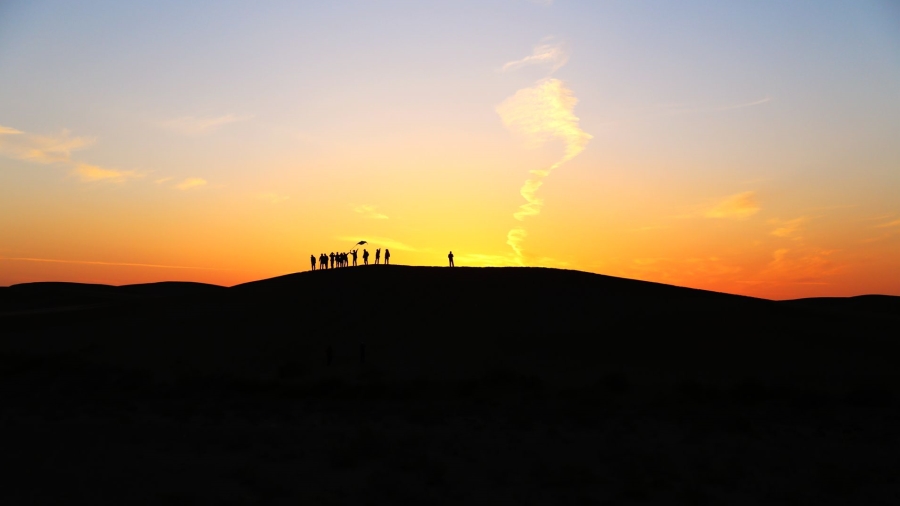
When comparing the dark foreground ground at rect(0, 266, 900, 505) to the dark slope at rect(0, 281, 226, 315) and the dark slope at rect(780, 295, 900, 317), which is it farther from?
the dark slope at rect(780, 295, 900, 317)

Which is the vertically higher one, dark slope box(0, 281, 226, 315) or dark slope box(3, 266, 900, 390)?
dark slope box(0, 281, 226, 315)

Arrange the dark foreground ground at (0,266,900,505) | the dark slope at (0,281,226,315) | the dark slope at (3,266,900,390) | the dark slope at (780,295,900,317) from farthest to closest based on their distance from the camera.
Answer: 1. the dark slope at (780,295,900,317)
2. the dark slope at (0,281,226,315)
3. the dark slope at (3,266,900,390)
4. the dark foreground ground at (0,266,900,505)

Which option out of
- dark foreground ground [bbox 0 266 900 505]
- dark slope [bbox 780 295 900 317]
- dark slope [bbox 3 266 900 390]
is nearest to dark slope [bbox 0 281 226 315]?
dark slope [bbox 3 266 900 390]

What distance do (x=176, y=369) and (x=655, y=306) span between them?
26.1m

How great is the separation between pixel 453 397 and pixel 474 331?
1112 centimetres

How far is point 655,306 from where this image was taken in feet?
135

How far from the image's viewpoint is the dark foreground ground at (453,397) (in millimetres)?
14305

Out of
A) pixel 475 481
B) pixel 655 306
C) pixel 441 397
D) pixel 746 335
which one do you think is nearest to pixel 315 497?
pixel 475 481

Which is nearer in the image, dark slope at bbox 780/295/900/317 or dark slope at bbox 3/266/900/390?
dark slope at bbox 3/266/900/390

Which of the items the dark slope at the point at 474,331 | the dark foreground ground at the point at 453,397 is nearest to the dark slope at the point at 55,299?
the dark slope at the point at 474,331

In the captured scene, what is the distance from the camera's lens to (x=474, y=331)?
36.2m

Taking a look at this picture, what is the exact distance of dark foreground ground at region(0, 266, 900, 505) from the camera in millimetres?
14305

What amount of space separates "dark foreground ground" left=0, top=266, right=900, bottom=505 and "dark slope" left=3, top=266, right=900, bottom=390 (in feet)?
0.63

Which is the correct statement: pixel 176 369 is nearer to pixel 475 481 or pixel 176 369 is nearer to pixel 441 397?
pixel 441 397
